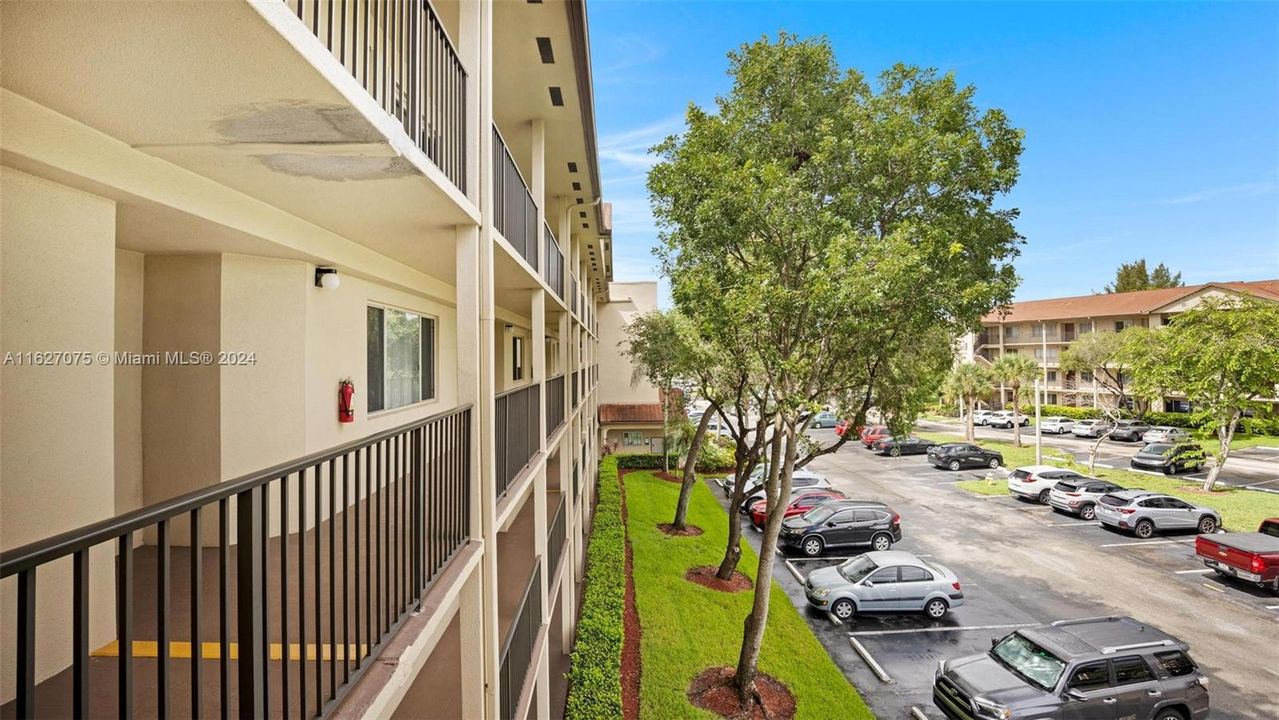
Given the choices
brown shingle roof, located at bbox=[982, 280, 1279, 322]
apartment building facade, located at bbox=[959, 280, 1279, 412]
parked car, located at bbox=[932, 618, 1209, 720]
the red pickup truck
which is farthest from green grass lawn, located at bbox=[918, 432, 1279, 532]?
parked car, located at bbox=[932, 618, 1209, 720]

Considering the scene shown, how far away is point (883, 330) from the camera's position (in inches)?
417

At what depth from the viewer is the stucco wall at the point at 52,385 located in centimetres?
282

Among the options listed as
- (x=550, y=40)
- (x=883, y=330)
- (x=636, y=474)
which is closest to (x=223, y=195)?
(x=550, y=40)

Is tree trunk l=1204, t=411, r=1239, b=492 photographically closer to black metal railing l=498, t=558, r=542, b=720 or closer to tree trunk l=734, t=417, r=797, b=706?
tree trunk l=734, t=417, r=797, b=706

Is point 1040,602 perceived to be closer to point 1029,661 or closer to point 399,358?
point 1029,661

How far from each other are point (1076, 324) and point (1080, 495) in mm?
35808

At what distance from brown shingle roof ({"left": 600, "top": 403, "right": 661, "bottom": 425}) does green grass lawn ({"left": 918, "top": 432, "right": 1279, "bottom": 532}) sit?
55.9 ft

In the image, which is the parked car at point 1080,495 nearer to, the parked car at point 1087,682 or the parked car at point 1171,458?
the parked car at point 1171,458

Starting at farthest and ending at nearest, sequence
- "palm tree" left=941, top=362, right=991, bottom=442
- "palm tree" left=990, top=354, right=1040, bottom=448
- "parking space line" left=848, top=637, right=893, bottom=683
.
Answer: "palm tree" left=941, top=362, right=991, bottom=442 → "palm tree" left=990, top=354, right=1040, bottom=448 → "parking space line" left=848, top=637, right=893, bottom=683

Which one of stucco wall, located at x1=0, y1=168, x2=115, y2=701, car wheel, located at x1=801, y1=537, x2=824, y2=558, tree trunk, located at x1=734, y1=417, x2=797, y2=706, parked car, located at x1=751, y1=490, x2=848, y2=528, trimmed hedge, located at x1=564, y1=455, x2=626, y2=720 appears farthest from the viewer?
parked car, located at x1=751, y1=490, x2=848, y2=528

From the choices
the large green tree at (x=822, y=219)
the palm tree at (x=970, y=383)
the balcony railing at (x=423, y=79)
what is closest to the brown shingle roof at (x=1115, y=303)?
the palm tree at (x=970, y=383)

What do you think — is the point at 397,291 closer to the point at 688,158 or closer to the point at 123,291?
the point at 123,291

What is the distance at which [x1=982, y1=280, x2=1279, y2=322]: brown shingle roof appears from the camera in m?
42.4

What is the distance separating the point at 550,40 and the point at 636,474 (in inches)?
976
